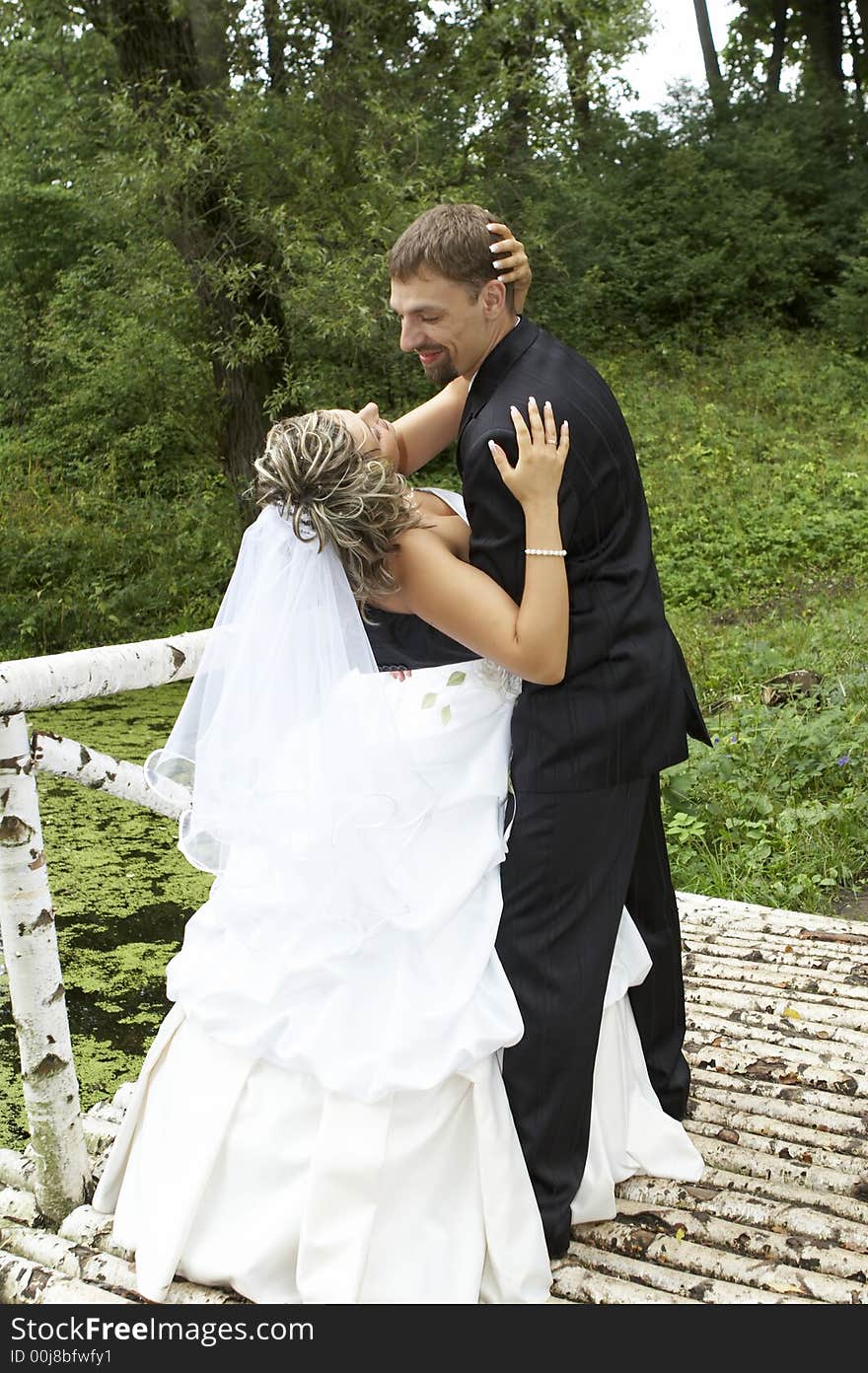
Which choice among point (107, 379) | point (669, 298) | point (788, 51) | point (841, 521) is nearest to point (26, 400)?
point (107, 379)

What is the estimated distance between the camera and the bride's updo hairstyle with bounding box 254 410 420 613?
2100 millimetres

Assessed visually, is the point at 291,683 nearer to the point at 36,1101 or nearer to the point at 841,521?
the point at 36,1101

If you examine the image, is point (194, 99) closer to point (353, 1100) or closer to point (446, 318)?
→ point (446, 318)

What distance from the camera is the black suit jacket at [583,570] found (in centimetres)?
212

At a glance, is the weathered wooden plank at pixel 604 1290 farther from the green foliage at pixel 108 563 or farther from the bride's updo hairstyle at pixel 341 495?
the green foliage at pixel 108 563

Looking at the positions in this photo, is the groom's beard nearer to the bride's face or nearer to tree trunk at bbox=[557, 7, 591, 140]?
the bride's face

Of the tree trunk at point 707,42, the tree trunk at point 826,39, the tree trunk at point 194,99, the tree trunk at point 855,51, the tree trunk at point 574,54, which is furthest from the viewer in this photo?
the tree trunk at point 855,51

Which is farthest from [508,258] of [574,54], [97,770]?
[574,54]

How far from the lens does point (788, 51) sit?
697 inches

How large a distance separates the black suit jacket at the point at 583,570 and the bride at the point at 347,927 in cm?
6

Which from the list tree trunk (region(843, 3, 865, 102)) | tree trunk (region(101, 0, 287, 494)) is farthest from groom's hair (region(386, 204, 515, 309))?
tree trunk (region(843, 3, 865, 102))

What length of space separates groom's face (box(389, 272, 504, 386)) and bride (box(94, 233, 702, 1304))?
15 centimetres

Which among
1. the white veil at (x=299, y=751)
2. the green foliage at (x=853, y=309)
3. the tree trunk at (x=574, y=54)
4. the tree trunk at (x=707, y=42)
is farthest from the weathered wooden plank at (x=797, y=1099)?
the tree trunk at (x=707, y=42)

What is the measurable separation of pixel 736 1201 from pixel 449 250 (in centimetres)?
172
